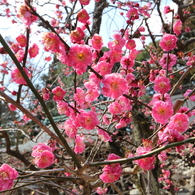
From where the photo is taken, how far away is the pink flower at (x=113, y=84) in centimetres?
120

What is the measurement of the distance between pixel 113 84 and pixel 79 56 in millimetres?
254

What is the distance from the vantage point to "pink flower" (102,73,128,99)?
47.3 inches

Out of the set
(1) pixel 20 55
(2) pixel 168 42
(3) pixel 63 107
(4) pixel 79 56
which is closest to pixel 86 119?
(3) pixel 63 107

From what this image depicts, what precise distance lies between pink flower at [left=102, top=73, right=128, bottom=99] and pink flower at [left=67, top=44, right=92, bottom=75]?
14cm

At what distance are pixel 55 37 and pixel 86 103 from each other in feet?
2.18

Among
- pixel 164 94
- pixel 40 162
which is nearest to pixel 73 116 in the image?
pixel 40 162

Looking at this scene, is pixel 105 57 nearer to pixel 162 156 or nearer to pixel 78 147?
pixel 78 147

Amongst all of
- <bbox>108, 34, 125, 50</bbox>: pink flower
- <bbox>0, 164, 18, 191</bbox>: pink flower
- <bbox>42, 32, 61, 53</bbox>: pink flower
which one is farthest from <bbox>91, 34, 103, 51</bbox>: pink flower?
<bbox>0, 164, 18, 191</bbox>: pink flower

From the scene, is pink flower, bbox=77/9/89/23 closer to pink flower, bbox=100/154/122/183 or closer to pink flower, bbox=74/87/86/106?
pink flower, bbox=74/87/86/106

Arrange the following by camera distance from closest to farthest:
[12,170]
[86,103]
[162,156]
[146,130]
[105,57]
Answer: [12,170]
[105,57]
[86,103]
[162,156]
[146,130]

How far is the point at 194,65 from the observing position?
192cm

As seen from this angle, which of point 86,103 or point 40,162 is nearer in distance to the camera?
point 40,162

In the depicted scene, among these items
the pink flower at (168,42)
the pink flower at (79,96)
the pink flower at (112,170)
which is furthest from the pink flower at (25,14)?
the pink flower at (168,42)

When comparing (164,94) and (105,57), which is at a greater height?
(105,57)
